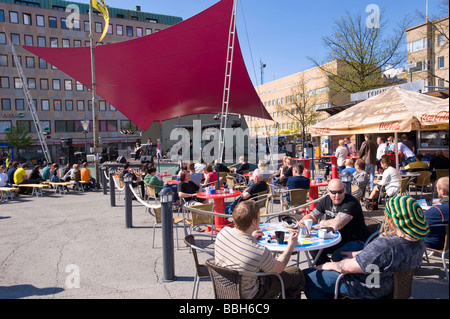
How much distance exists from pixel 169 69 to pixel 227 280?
1041 cm

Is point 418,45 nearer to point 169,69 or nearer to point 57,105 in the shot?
point 169,69

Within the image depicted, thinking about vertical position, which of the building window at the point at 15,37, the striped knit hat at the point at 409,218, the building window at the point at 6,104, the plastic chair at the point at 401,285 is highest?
the building window at the point at 15,37

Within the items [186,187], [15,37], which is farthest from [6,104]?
[186,187]

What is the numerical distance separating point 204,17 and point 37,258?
791 centimetres

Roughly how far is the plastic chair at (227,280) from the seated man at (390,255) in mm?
626

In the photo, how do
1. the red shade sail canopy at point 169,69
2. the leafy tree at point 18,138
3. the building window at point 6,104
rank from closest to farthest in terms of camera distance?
the red shade sail canopy at point 169,69 < the leafy tree at point 18,138 < the building window at point 6,104

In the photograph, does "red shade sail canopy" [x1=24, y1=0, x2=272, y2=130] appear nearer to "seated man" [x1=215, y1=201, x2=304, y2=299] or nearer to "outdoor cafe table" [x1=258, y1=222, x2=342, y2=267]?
"outdoor cafe table" [x1=258, y1=222, x2=342, y2=267]

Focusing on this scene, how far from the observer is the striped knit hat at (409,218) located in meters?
2.73

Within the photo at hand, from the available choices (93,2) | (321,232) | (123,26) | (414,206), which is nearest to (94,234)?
(321,232)

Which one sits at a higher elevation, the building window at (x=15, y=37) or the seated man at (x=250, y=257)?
the building window at (x=15, y=37)

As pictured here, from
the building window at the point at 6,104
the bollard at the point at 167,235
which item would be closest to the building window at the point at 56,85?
the building window at the point at 6,104

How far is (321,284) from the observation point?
311 centimetres

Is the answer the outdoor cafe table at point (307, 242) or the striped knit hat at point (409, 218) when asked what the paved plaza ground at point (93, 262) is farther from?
the striped knit hat at point (409, 218)
